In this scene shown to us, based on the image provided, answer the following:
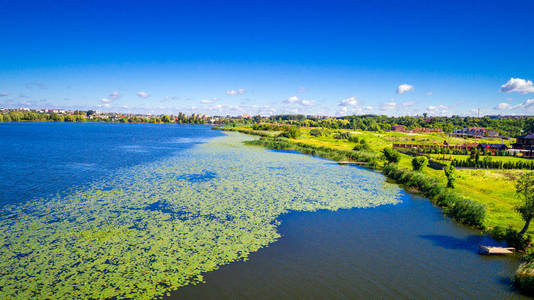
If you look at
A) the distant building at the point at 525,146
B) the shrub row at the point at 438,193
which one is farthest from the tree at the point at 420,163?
the distant building at the point at 525,146

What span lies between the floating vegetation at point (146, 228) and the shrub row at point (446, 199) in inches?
139

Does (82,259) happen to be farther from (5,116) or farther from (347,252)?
(5,116)

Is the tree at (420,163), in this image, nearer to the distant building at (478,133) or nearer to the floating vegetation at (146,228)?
the floating vegetation at (146,228)

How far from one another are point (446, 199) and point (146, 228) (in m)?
25.8

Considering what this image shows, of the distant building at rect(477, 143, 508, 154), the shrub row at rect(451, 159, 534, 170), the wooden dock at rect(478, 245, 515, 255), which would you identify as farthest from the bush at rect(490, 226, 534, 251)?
the distant building at rect(477, 143, 508, 154)

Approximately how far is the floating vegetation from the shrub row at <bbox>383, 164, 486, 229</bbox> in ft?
11.6

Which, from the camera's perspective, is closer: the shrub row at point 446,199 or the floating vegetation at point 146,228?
the floating vegetation at point 146,228

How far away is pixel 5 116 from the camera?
578 ft

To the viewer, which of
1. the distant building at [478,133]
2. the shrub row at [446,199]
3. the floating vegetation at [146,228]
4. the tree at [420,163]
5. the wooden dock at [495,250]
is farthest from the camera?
the distant building at [478,133]

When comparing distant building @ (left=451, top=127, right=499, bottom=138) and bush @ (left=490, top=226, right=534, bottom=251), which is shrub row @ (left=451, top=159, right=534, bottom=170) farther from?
distant building @ (left=451, top=127, right=499, bottom=138)

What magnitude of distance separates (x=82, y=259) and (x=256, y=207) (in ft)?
42.5

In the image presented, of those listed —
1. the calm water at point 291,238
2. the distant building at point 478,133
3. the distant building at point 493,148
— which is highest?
the distant building at point 478,133

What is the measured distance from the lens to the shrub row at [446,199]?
21.6 m

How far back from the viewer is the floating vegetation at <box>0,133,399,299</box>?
43.0ft
